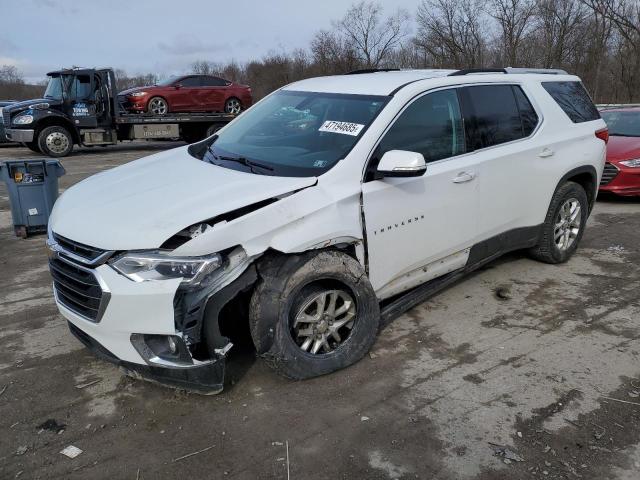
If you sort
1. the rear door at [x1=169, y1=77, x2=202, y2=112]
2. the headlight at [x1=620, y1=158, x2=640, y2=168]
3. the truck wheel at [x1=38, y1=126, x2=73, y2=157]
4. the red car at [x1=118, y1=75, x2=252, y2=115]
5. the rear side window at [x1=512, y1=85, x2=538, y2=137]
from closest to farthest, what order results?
the rear side window at [x1=512, y1=85, x2=538, y2=137] < the headlight at [x1=620, y1=158, x2=640, y2=168] < the truck wheel at [x1=38, y1=126, x2=73, y2=157] < the red car at [x1=118, y1=75, x2=252, y2=115] < the rear door at [x1=169, y1=77, x2=202, y2=112]

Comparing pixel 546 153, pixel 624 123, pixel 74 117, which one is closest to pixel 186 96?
pixel 74 117

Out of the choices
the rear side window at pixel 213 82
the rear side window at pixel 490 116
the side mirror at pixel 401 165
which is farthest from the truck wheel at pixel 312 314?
the rear side window at pixel 213 82

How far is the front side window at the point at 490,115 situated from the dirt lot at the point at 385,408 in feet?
4.55

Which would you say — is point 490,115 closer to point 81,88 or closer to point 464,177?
point 464,177

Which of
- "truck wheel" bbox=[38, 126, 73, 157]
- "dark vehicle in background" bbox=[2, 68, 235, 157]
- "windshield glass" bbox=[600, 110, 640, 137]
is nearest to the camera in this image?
Answer: "windshield glass" bbox=[600, 110, 640, 137]

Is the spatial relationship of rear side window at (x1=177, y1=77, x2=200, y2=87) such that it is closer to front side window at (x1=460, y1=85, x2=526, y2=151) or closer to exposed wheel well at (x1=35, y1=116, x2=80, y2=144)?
exposed wheel well at (x1=35, y1=116, x2=80, y2=144)

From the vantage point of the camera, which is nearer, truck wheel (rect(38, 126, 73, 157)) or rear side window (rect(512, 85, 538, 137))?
rear side window (rect(512, 85, 538, 137))

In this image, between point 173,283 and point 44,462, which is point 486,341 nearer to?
point 173,283

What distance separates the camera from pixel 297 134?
400 centimetres

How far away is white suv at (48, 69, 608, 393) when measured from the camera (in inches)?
115

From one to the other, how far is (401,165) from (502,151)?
1457mm

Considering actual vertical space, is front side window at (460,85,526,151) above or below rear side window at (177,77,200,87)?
below

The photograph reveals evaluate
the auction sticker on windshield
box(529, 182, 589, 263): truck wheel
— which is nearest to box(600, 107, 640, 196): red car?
box(529, 182, 589, 263): truck wheel

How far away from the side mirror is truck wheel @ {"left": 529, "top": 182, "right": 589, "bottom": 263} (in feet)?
7.41
